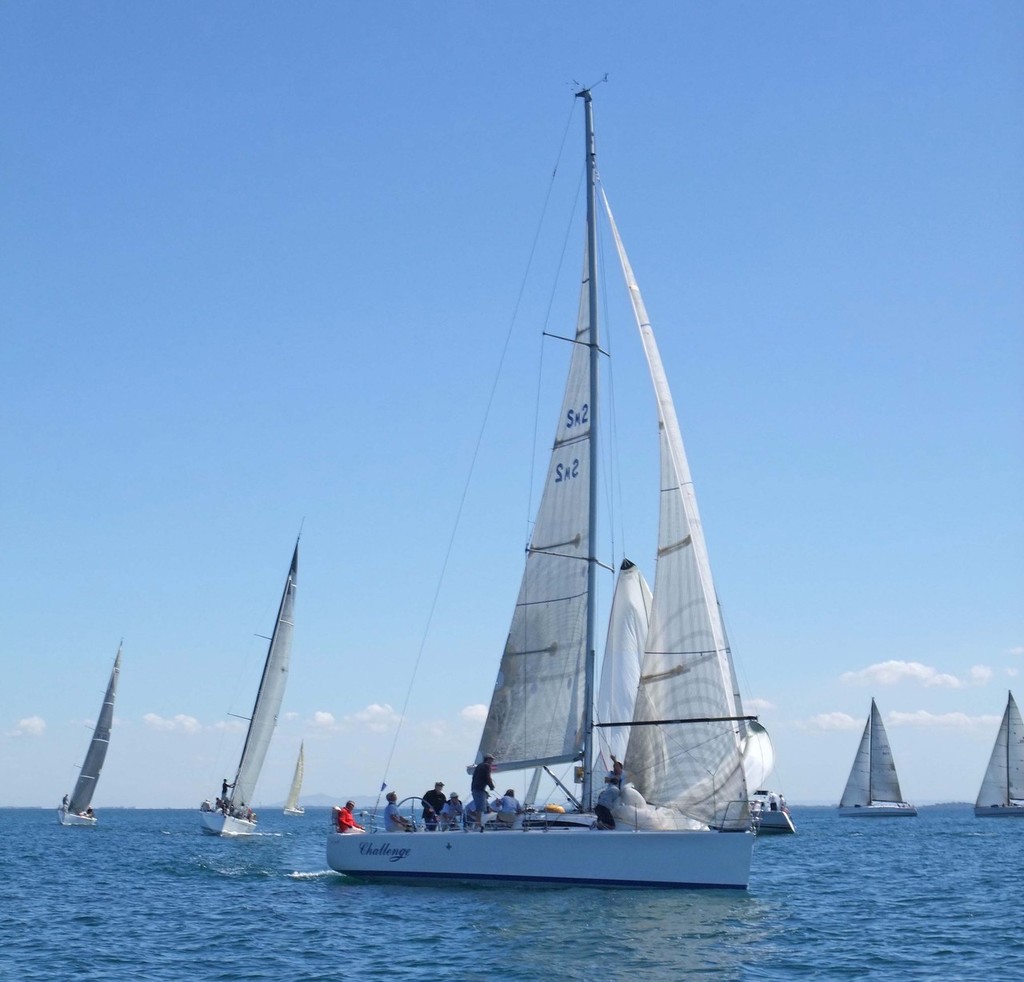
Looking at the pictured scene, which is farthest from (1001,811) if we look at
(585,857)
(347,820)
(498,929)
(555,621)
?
(498,929)

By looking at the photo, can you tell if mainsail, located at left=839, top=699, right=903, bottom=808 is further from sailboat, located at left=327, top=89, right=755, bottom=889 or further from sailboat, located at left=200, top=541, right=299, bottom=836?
sailboat, located at left=327, top=89, right=755, bottom=889

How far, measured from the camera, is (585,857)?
72.4ft

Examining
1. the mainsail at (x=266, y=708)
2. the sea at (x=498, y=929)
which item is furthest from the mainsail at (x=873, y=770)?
the sea at (x=498, y=929)

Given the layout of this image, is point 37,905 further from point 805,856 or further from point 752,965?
point 805,856

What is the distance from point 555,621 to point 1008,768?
6897 cm

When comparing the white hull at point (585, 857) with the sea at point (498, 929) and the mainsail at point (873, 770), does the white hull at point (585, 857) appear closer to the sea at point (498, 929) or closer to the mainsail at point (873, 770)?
the sea at point (498, 929)

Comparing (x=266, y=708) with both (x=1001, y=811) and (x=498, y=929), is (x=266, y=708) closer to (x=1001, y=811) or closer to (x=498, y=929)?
(x=498, y=929)

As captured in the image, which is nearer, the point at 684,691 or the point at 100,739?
the point at 684,691

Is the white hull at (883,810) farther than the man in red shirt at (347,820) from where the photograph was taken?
Yes

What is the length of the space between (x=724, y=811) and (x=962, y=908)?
20.4ft

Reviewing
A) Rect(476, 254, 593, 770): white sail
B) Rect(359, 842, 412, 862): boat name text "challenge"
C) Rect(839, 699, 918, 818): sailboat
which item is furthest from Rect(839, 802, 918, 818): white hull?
Rect(359, 842, 412, 862): boat name text "challenge"

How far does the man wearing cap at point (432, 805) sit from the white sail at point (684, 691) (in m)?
4.75

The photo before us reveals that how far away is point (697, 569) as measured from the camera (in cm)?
2328

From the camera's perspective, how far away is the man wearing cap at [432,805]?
2511 cm
